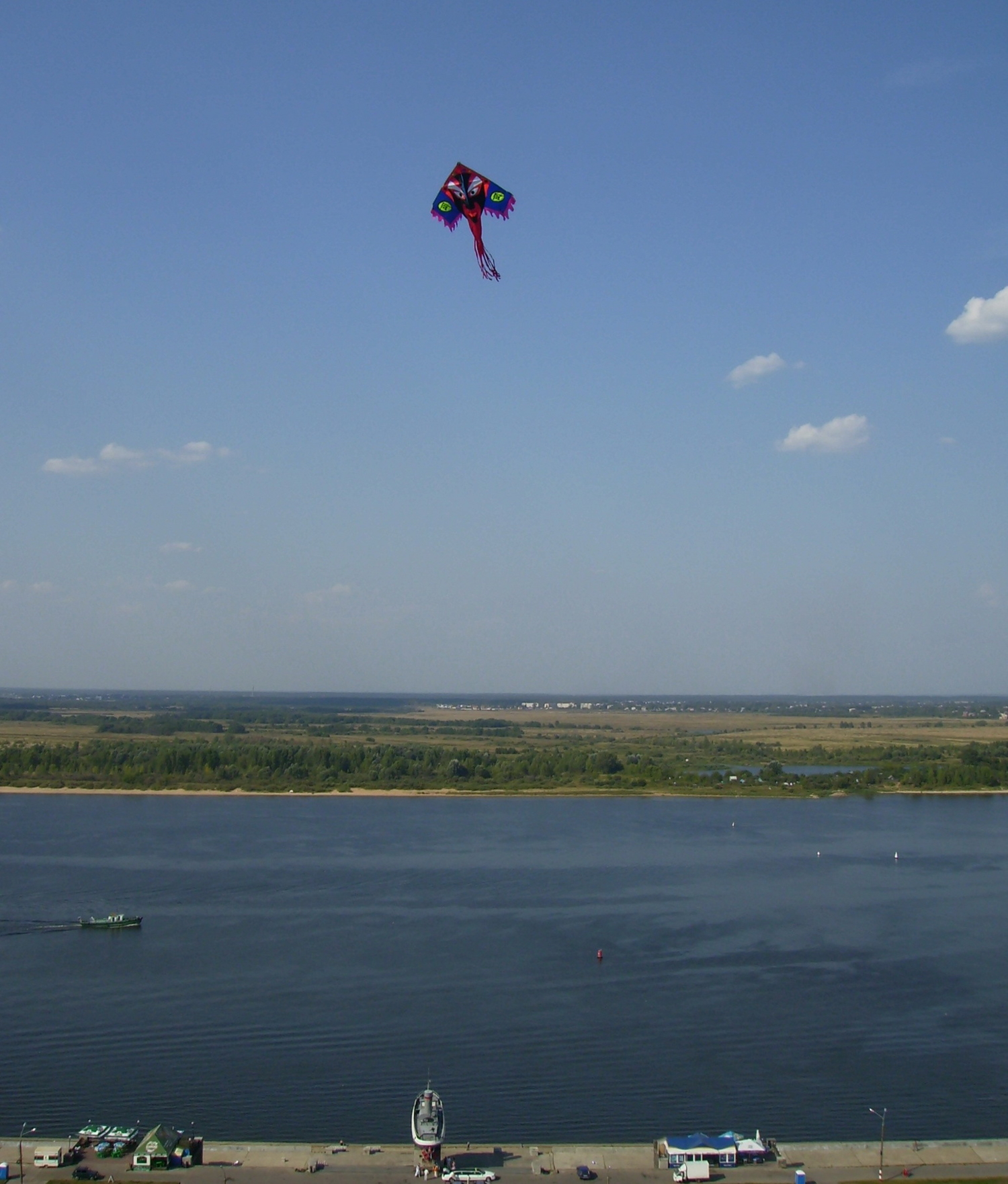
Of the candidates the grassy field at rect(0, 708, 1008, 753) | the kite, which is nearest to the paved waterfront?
the kite

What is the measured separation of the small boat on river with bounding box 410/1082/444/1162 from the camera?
10867 mm

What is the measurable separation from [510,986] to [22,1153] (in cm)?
776

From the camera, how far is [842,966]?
17875 millimetres

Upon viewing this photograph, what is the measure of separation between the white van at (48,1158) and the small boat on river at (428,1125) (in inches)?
140

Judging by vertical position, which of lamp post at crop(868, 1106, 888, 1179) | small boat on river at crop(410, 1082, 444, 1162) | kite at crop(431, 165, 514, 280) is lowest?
lamp post at crop(868, 1106, 888, 1179)

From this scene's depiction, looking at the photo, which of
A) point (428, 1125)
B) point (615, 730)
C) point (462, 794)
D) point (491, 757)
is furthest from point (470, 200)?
point (615, 730)

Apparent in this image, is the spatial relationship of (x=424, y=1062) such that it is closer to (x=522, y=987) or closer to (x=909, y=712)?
(x=522, y=987)

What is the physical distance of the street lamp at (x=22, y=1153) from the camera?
→ 10.4 meters

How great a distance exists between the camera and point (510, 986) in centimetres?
1662

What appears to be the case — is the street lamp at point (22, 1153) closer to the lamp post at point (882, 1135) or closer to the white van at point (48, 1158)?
the white van at point (48, 1158)

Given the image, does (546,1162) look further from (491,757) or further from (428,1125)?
(491,757)

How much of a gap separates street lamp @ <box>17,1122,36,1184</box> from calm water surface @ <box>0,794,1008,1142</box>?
0.16 metres

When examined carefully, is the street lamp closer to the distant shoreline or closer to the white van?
the white van

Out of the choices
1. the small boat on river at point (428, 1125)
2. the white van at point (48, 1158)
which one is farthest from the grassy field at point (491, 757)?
the white van at point (48, 1158)
